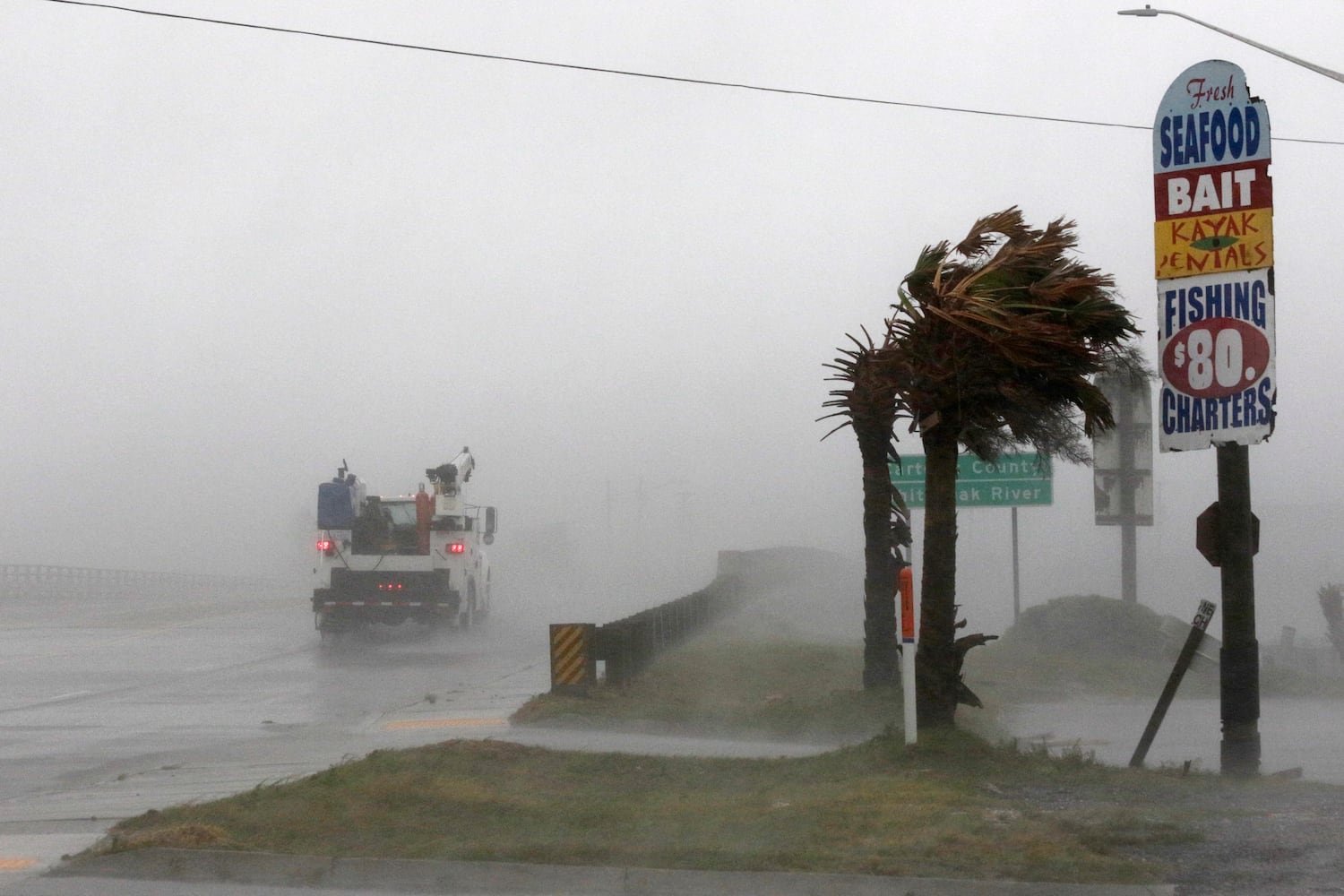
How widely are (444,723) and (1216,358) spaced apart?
8.51 m

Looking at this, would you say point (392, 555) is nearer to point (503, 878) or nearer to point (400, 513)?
point (400, 513)

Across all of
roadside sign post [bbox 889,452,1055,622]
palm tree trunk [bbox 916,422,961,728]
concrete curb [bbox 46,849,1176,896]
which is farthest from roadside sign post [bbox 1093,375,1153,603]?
concrete curb [bbox 46,849,1176,896]

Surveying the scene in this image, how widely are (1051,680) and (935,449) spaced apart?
11258mm

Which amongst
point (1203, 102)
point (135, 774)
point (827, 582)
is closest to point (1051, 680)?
point (1203, 102)

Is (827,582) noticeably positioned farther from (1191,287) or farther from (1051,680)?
(1191,287)

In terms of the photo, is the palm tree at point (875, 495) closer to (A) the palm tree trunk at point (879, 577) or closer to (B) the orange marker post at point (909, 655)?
(A) the palm tree trunk at point (879, 577)

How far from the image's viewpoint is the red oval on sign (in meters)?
11.8

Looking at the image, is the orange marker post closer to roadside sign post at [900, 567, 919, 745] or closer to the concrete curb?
roadside sign post at [900, 567, 919, 745]

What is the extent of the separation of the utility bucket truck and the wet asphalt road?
29.1 inches

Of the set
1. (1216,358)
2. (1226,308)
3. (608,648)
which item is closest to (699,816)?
(1216,358)

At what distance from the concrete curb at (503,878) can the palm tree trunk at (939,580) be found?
4.73 metres

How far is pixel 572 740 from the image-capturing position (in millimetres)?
13828

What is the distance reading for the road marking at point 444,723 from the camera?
49.6 ft

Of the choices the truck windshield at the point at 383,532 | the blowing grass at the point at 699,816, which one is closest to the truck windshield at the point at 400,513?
the truck windshield at the point at 383,532
